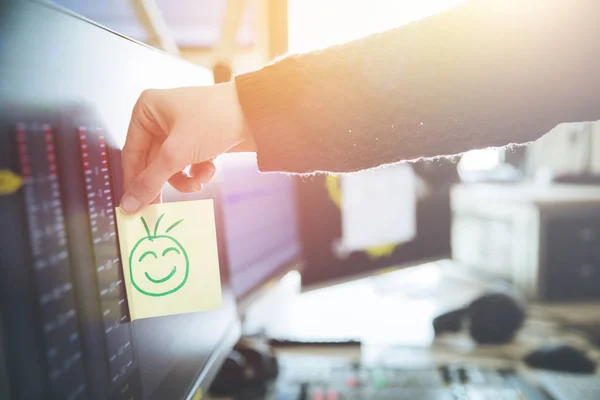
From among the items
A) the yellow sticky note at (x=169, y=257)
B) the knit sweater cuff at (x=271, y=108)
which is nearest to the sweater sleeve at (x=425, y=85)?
the knit sweater cuff at (x=271, y=108)

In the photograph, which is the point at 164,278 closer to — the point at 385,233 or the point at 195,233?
the point at 195,233

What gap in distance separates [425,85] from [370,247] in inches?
26.8

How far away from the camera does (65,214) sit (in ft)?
0.96

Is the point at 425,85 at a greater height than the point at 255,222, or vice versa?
the point at 425,85

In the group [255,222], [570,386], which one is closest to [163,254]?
[255,222]

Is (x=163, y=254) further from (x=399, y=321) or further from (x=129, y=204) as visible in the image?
(x=399, y=321)

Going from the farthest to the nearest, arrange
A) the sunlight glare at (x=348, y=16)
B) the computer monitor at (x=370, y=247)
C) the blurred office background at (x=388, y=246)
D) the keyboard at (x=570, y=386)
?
1. the sunlight glare at (x=348, y=16)
2. the computer monitor at (x=370, y=247)
3. the blurred office background at (x=388, y=246)
4. the keyboard at (x=570, y=386)

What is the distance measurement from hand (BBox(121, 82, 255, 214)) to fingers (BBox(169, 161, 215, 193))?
44 mm

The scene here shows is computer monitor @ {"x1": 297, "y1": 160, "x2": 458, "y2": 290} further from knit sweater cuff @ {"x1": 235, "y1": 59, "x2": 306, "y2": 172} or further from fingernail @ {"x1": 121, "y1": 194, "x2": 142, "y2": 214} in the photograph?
fingernail @ {"x1": 121, "y1": 194, "x2": 142, "y2": 214}

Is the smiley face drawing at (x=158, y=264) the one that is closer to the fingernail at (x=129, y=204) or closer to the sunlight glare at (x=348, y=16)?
the fingernail at (x=129, y=204)

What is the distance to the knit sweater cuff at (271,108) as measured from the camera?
17.3 inches

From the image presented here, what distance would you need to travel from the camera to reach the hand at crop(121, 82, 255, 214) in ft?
1.23

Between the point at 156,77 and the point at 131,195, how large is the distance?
17cm

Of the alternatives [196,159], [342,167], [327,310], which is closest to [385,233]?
[327,310]
